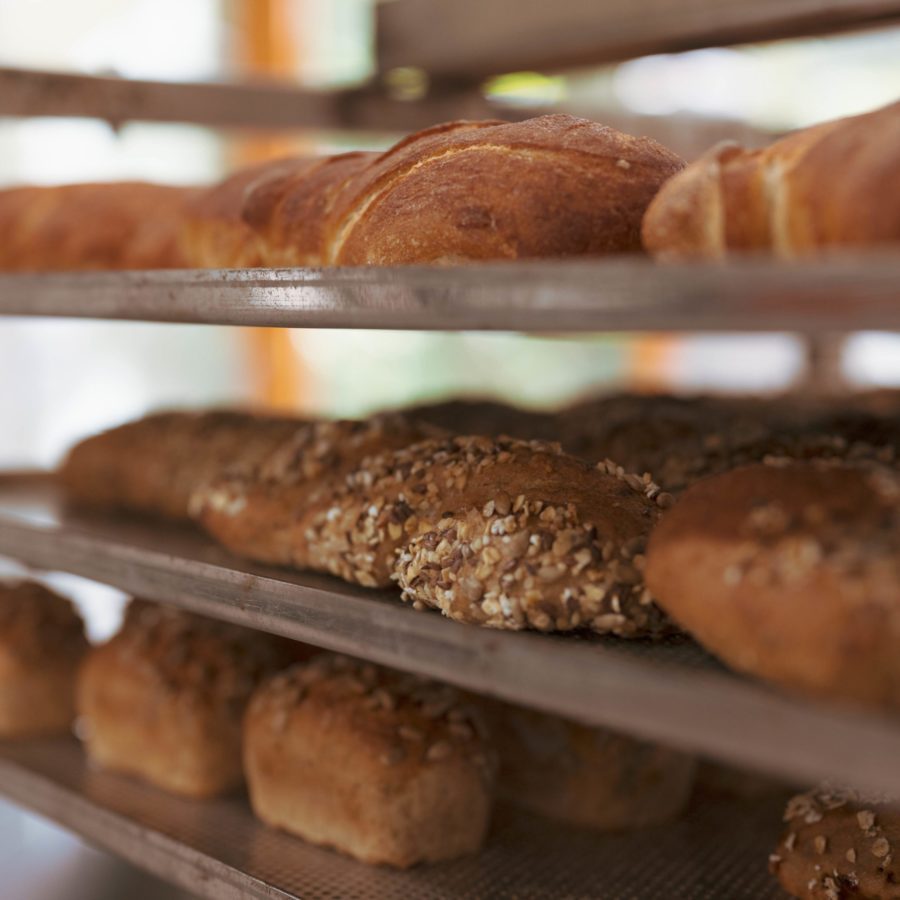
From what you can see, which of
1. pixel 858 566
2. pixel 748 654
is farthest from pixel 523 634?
pixel 858 566

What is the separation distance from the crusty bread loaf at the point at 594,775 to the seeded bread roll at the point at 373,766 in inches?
5.2

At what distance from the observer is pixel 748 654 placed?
43.8 inches

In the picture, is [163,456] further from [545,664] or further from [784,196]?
[784,196]

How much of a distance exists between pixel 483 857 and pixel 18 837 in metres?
1.07

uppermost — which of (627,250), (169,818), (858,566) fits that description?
(627,250)

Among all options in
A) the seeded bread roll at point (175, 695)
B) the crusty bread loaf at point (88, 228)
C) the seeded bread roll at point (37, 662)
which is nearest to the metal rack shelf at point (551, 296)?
the crusty bread loaf at point (88, 228)

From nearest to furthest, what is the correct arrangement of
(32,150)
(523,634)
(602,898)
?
(523,634)
(602,898)
(32,150)

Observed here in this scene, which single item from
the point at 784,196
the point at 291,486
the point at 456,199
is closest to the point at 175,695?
the point at 291,486

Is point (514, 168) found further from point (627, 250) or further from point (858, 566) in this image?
point (858, 566)

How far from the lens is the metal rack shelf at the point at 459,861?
1.62 metres

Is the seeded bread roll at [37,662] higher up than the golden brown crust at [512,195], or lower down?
lower down

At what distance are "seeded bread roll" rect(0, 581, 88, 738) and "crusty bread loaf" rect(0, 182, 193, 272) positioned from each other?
691 mm

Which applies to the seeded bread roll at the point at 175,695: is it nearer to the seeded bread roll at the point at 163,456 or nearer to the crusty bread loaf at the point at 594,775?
the seeded bread roll at the point at 163,456

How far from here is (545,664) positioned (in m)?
1.12
